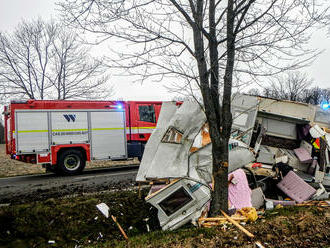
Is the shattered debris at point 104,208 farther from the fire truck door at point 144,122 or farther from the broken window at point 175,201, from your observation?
the fire truck door at point 144,122

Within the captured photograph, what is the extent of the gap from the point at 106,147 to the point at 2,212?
5958 mm

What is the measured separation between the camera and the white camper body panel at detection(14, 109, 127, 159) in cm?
915

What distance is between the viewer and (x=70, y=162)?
31.6 feet

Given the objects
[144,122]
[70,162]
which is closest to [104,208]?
[70,162]

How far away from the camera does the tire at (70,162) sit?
30.9 feet

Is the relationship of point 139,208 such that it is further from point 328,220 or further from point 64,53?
point 64,53

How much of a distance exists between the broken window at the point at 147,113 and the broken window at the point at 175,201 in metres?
6.68

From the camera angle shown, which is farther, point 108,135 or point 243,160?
point 108,135

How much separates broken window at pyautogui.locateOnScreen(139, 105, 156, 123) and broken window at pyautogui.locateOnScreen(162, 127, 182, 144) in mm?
5791

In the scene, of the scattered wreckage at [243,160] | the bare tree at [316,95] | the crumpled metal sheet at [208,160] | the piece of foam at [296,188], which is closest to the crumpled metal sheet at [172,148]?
the scattered wreckage at [243,160]

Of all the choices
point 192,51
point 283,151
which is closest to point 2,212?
point 192,51

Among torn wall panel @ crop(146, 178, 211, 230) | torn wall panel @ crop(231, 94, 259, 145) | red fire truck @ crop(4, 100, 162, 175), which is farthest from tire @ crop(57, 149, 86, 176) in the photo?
torn wall panel @ crop(146, 178, 211, 230)

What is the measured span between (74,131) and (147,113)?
3103 millimetres

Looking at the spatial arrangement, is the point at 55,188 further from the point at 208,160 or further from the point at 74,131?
the point at 208,160
